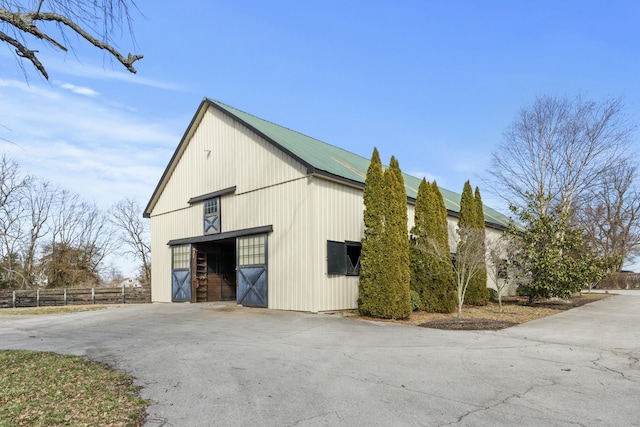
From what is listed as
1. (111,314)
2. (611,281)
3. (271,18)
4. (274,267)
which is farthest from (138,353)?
(611,281)

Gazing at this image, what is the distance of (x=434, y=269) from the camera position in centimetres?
1383

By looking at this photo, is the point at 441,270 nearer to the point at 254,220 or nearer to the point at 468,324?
the point at 468,324

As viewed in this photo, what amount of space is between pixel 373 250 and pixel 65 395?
28.9ft

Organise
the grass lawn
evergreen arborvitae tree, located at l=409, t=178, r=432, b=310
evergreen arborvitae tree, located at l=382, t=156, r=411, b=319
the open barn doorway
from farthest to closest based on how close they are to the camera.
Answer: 1. the open barn doorway
2. evergreen arborvitae tree, located at l=409, t=178, r=432, b=310
3. evergreen arborvitae tree, located at l=382, t=156, r=411, b=319
4. the grass lawn

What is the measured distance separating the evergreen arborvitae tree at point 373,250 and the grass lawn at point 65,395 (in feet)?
24.4

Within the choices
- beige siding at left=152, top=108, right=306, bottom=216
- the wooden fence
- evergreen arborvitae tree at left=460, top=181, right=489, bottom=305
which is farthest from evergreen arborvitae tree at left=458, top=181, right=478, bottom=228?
the wooden fence

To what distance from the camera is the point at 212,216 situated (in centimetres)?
1670

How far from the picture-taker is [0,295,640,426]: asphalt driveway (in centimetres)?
431

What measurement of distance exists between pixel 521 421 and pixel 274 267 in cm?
1036

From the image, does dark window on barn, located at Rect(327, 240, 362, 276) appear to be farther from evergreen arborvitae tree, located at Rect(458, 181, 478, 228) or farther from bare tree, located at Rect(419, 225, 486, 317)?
evergreen arborvitae tree, located at Rect(458, 181, 478, 228)

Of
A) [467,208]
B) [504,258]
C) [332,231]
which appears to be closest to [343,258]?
[332,231]

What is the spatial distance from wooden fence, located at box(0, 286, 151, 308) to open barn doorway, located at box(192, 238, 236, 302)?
6647 mm

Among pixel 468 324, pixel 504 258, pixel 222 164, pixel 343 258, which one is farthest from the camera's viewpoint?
pixel 222 164

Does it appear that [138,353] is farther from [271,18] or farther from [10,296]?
[10,296]
